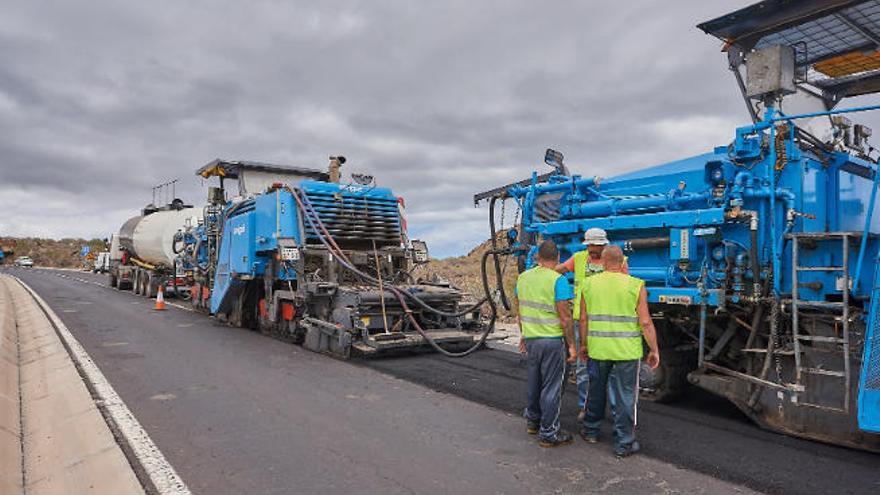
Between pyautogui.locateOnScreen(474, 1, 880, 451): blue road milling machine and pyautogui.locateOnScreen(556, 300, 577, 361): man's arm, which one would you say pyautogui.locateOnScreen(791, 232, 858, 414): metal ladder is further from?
pyautogui.locateOnScreen(556, 300, 577, 361): man's arm

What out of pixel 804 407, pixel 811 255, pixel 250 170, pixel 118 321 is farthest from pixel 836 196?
pixel 118 321

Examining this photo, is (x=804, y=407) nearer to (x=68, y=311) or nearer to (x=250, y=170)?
(x=250, y=170)

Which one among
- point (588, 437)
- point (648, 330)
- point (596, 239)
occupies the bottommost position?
point (588, 437)

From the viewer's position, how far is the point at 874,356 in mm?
4590

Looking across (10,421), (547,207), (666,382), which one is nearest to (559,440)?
(666,382)

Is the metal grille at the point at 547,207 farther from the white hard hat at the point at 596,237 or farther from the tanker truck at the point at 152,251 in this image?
the tanker truck at the point at 152,251

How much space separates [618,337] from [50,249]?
9312 centimetres

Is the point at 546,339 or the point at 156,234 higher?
the point at 156,234

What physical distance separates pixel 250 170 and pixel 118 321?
171 inches

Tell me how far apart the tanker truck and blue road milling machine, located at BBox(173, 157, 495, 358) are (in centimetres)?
652

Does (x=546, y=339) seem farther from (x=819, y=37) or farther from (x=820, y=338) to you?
(x=819, y=37)

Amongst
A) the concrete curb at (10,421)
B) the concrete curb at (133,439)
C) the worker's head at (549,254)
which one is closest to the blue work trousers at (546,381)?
the worker's head at (549,254)

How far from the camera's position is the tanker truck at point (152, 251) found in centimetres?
2081

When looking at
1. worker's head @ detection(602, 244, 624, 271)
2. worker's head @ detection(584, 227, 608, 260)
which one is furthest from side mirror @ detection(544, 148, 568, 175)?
worker's head @ detection(602, 244, 624, 271)
